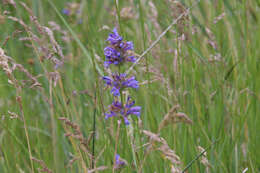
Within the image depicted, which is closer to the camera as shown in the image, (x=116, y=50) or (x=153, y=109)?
(x=116, y=50)

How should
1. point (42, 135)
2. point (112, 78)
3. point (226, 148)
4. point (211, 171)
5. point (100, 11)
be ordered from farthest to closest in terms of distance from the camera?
point (100, 11) < point (42, 135) < point (226, 148) < point (211, 171) < point (112, 78)

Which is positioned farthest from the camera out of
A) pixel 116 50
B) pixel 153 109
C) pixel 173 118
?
pixel 153 109

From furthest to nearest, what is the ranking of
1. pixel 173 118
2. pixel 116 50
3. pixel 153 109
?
pixel 153 109 → pixel 116 50 → pixel 173 118

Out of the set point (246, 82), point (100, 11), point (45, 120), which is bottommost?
point (45, 120)

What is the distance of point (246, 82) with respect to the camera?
73.4 inches

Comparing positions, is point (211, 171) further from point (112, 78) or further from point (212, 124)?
point (112, 78)

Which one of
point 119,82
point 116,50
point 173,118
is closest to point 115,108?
point 119,82

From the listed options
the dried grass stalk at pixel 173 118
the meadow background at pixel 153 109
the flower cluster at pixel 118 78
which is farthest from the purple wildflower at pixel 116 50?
the dried grass stalk at pixel 173 118

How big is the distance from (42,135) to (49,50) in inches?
31.6

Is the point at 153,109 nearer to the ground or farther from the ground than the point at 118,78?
nearer to the ground

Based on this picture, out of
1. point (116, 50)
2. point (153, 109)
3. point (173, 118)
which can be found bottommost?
point (153, 109)

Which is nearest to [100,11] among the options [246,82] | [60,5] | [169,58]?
[60,5]

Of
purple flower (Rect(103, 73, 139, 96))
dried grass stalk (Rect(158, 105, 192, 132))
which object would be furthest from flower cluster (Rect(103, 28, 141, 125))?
dried grass stalk (Rect(158, 105, 192, 132))

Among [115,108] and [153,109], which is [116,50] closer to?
[115,108]
